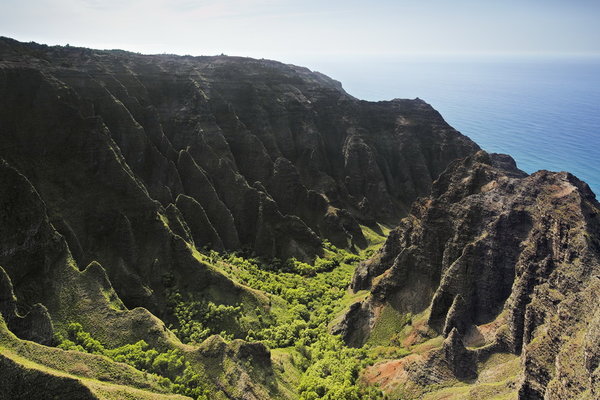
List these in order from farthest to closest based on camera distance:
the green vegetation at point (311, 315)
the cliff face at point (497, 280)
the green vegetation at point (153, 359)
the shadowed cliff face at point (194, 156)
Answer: the shadowed cliff face at point (194, 156) < the green vegetation at point (311, 315) < the green vegetation at point (153, 359) < the cliff face at point (497, 280)

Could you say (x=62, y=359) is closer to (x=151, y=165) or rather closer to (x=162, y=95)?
(x=151, y=165)

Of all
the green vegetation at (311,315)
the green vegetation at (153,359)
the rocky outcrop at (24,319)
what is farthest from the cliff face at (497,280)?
the rocky outcrop at (24,319)

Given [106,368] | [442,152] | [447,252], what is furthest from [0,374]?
[442,152]

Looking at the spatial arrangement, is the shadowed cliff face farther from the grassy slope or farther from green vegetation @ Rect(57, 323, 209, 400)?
the grassy slope

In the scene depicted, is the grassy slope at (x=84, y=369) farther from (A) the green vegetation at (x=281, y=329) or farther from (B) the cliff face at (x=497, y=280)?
(B) the cliff face at (x=497, y=280)

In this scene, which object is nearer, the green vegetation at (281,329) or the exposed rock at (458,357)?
the exposed rock at (458,357)

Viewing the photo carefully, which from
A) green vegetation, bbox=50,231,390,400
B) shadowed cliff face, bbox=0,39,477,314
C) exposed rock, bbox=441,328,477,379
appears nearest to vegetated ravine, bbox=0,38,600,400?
exposed rock, bbox=441,328,477,379
